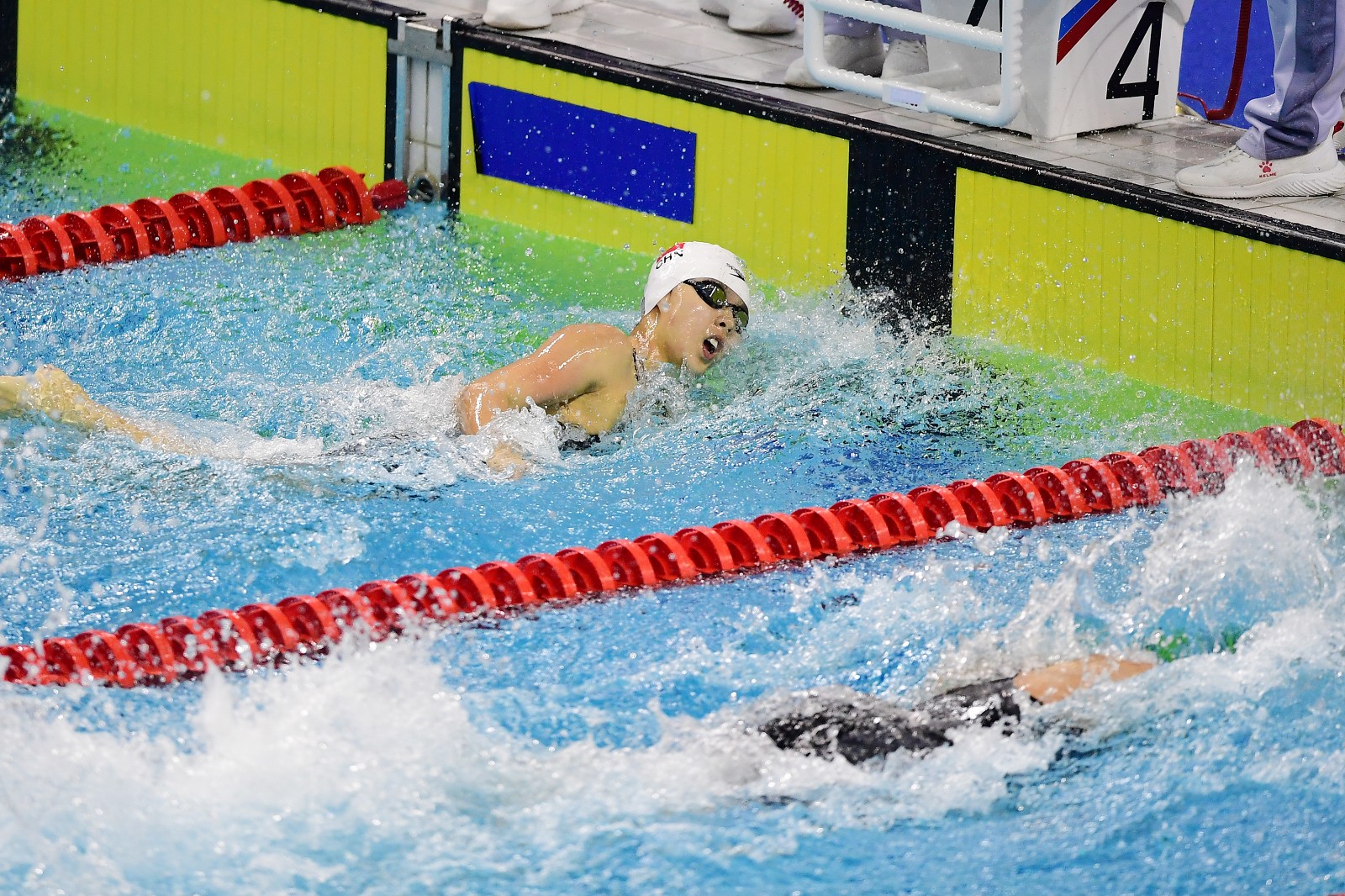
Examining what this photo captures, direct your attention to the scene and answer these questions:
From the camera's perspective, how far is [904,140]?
4387 mm

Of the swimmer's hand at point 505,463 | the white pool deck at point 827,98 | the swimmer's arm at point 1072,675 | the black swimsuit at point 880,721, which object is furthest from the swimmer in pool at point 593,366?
the swimmer's arm at point 1072,675

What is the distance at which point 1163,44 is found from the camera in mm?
4641

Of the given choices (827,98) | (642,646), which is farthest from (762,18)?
(642,646)

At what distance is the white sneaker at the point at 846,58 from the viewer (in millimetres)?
4797

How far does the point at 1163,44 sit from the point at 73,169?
127 inches

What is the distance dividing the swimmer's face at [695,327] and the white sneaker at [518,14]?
1.66m

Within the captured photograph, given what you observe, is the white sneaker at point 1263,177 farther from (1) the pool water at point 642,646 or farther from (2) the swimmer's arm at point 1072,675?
(2) the swimmer's arm at point 1072,675

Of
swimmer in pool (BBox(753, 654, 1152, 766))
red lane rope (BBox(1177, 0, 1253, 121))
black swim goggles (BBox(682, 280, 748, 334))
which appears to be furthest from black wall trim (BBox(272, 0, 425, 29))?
swimmer in pool (BBox(753, 654, 1152, 766))

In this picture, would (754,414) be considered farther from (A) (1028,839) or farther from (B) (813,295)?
(A) (1028,839)

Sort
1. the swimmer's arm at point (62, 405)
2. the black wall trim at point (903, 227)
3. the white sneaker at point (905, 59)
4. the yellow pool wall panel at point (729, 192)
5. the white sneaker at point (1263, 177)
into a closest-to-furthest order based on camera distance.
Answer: the swimmer's arm at point (62, 405), the white sneaker at point (1263, 177), the black wall trim at point (903, 227), the yellow pool wall panel at point (729, 192), the white sneaker at point (905, 59)

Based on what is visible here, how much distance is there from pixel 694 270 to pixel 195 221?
1.87 m

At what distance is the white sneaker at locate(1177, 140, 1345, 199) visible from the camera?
400 centimetres

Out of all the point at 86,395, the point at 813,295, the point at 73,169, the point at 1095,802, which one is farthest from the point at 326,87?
the point at 1095,802

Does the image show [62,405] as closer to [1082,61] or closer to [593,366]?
[593,366]
